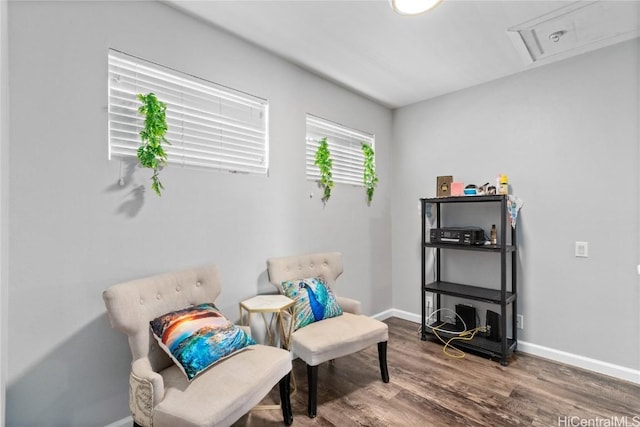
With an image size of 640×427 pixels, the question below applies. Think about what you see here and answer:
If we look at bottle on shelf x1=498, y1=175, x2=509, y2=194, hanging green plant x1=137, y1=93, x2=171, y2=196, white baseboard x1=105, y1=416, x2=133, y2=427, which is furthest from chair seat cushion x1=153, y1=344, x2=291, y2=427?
bottle on shelf x1=498, y1=175, x2=509, y2=194

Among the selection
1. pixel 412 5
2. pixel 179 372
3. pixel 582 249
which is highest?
pixel 412 5

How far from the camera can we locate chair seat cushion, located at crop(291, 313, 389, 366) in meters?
1.91

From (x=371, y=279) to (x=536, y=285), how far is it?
158 centimetres

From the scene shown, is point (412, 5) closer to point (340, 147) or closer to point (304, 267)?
point (340, 147)

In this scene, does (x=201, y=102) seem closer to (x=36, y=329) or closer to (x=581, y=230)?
(x=36, y=329)

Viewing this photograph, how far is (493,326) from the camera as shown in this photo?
283 cm

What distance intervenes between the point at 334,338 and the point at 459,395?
1.00 meters

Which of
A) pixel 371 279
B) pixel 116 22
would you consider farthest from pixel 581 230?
pixel 116 22

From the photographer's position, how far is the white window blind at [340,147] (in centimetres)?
290

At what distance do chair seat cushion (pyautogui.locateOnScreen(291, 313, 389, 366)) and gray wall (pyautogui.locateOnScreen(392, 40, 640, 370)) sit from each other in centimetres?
156

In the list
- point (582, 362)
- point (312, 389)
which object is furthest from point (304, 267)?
point (582, 362)

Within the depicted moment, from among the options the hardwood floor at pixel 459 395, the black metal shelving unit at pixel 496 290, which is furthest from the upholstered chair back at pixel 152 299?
the black metal shelving unit at pixel 496 290

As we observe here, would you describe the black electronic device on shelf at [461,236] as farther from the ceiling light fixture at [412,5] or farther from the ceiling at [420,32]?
the ceiling light fixture at [412,5]

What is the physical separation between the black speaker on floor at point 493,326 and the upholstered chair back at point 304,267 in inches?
59.3
